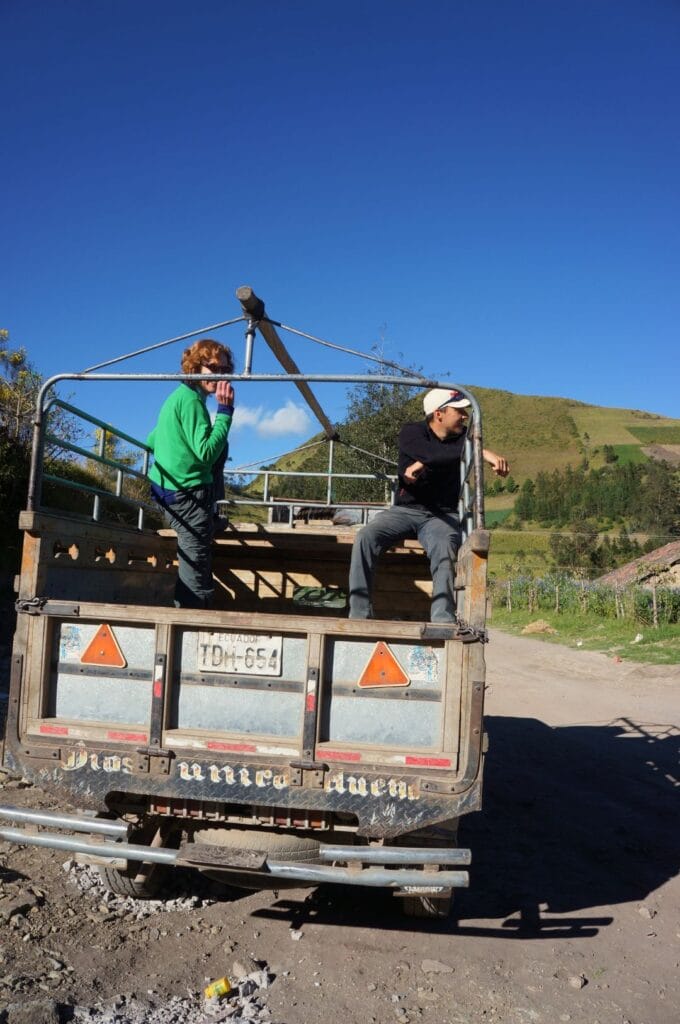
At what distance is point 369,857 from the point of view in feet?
9.81

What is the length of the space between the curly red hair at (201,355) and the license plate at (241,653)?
1.91 m

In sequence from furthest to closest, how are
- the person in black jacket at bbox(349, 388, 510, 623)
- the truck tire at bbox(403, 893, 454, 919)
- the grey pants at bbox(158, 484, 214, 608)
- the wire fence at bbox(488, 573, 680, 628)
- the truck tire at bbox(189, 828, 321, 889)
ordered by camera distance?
the wire fence at bbox(488, 573, 680, 628), the grey pants at bbox(158, 484, 214, 608), the person in black jacket at bbox(349, 388, 510, 623), the truck tire at bbox(403, 893, 454, 919), the truck tire at bbox(189, 828, 321, 889)

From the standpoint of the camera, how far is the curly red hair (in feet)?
14.9

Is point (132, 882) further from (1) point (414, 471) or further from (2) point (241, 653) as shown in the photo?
(1) point (414, 471)

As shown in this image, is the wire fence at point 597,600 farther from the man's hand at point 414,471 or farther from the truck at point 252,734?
the truck at point 252,734

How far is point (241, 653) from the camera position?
3291mm

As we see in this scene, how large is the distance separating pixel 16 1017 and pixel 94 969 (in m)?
0.47

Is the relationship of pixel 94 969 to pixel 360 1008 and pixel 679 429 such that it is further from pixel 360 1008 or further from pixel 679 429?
A: pixel 679 429

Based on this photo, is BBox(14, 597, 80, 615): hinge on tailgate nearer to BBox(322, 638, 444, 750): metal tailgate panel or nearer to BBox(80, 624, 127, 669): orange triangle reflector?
BBox(80, 624, 127, 669): orange triangle reflector

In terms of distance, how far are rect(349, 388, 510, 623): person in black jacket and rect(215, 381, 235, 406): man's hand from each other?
3.55ft

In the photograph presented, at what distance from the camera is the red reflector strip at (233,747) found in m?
3.22

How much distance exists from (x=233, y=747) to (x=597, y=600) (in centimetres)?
2228

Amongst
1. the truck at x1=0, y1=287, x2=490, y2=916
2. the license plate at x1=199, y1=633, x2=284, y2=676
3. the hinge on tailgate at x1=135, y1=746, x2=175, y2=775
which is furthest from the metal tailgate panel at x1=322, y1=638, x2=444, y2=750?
the hinge on tailgate at x1=135, y1=746, x2=175, y2=775

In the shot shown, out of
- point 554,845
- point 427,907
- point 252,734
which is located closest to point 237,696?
point 252,734
